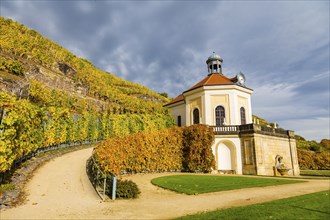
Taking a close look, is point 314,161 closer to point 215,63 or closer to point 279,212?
point 215,63

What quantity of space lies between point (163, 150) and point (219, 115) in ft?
36.9

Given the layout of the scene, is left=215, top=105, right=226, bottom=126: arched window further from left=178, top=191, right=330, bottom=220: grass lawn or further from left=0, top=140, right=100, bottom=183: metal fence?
left=178, top=191, right=330, bottom=220: grass lawn

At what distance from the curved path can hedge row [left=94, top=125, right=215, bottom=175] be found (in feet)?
8.77

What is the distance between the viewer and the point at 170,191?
1268cm

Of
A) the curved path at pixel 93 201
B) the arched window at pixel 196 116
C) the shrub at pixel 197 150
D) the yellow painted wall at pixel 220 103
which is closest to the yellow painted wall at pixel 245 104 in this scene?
the yellow painted wall at pixel 220 103

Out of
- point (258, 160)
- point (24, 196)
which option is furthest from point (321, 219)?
point (258, 160)

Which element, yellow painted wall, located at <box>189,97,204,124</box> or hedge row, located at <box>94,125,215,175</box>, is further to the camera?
yellow painted wall, located at <box>189,97,204,124</box>

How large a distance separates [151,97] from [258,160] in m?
32.3

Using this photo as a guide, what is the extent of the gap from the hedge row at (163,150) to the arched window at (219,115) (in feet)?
16.8

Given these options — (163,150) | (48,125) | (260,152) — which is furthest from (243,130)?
(48,125)

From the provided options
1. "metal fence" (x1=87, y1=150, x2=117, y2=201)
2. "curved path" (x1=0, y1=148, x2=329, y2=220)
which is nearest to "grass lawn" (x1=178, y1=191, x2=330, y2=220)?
"curved path" (x1=0, y1=148, x2=329, y2=220)

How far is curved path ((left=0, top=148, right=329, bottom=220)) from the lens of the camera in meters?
8.12

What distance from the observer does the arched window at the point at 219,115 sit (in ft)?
93.5

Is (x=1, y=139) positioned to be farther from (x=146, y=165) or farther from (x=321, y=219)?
(x=321, y=219)
